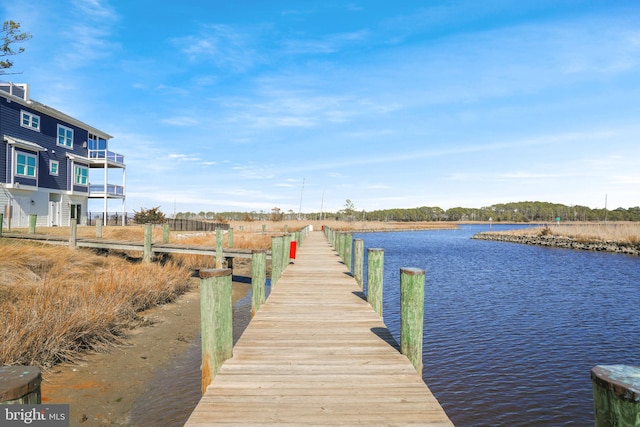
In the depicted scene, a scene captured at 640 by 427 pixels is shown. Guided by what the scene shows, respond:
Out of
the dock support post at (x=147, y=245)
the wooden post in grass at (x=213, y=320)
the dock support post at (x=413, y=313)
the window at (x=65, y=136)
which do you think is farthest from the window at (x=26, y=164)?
the dock support post at (x=413, y=313)

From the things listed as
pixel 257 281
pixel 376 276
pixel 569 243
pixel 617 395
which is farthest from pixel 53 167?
pixel 569 243

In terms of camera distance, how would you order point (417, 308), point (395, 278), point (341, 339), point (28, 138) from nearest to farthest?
point (417, 308) → point (341, 339) → point (395, 278) → point (28, 138)

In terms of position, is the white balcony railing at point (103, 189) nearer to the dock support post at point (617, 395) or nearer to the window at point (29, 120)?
the window at point (29, 120)

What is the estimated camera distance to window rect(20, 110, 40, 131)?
29.4 metres

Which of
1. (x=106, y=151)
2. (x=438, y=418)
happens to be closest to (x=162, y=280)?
(x=438, y=418)

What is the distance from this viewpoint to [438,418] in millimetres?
3719

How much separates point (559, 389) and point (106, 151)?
1508 inches

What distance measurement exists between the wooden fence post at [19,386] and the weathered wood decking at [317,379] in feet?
5.13

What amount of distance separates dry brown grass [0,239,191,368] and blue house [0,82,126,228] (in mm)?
13693

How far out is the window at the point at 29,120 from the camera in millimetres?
29375

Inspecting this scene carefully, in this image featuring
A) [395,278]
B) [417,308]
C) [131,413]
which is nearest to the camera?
[417,308]

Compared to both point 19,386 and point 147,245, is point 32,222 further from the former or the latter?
point 19,386

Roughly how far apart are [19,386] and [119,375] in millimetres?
6594

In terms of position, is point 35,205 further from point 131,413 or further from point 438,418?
point 438,418
